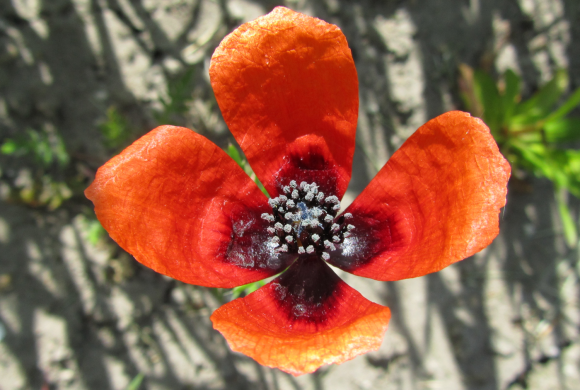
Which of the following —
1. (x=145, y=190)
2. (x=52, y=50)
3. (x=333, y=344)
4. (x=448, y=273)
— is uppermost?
(x=52, y=50)

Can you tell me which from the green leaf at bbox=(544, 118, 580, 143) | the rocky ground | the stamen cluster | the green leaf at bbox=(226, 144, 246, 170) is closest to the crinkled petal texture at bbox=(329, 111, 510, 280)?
the stamen cluster

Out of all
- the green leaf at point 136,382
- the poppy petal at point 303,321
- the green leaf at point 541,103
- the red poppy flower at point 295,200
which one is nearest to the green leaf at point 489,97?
the green leaf at point 541,103

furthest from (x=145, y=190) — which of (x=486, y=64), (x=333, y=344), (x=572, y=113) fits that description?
(x=572, y=113)

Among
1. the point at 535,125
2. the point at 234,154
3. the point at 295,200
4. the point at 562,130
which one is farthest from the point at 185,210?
the point at 562,130

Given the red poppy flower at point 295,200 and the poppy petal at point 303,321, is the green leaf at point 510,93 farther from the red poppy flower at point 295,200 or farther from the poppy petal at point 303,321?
the poppy petal at point 303,321

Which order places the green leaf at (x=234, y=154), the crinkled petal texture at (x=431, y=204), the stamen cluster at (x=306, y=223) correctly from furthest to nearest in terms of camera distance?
the green leaf at (x=234, y=154) < the stamen cluster at (x=306, y=223) < the crinkled petal texture at (x=431, y=204)

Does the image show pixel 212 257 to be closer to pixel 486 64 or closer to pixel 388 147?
pixel 388 147

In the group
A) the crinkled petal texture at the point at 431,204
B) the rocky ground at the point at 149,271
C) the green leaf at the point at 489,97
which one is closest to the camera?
the crinkled petal texture at the point at 431,204
